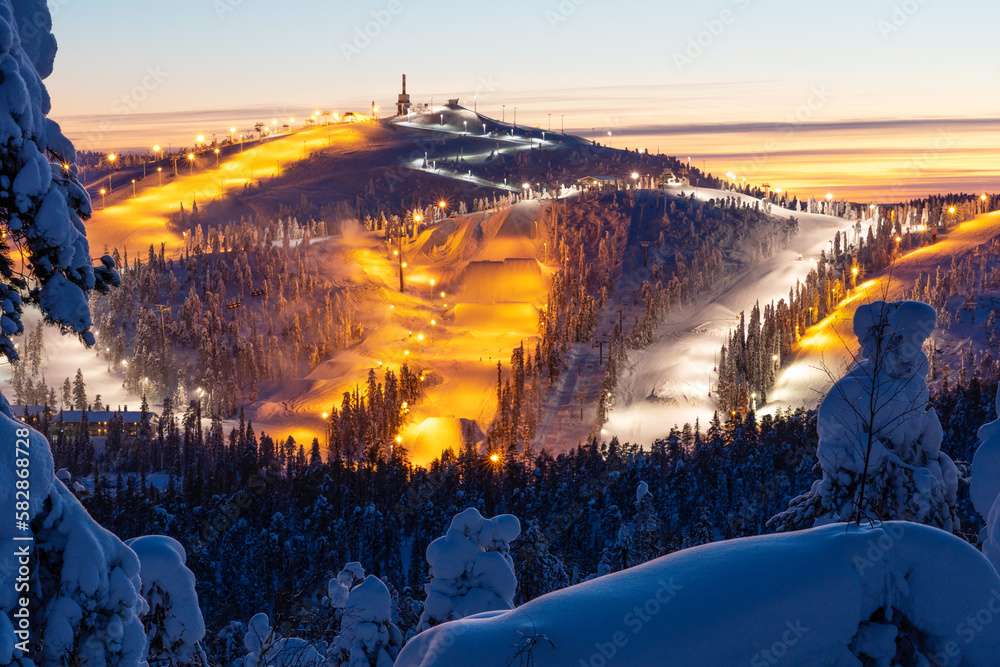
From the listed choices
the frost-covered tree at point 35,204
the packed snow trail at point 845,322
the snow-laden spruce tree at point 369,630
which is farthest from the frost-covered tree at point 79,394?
the frost-covered tree at point 35,204

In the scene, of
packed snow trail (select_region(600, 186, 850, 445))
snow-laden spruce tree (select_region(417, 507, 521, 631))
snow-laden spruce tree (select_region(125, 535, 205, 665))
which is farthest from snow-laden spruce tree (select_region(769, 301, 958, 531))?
packed snow trail (select_region(600, 186, 850, 445))

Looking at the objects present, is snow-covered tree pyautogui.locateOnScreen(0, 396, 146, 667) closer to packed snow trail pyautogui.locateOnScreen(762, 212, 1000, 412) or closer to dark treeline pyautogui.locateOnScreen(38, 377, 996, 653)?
dark treeline pyautogui.locateOnScreen(38, 377, 996, 653)

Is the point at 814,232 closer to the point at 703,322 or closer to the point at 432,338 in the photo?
the point at 703,322

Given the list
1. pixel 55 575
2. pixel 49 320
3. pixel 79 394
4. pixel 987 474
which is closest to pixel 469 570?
pixel 987 474

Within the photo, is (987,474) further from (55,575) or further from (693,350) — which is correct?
(693,350)

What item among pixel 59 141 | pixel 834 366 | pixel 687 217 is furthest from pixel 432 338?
pixel 59 141

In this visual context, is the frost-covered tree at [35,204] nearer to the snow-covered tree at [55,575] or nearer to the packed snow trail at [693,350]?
the snow-covered tree at [55,575]
